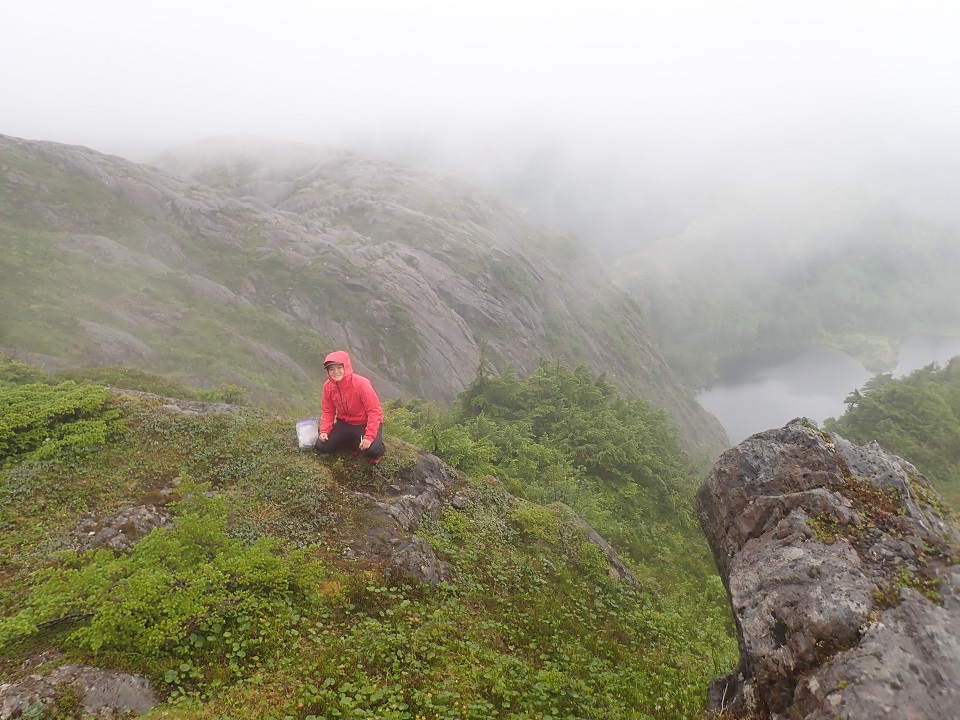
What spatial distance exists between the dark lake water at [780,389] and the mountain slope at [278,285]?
41.9 meters

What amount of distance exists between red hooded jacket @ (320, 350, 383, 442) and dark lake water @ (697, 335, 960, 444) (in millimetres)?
129817

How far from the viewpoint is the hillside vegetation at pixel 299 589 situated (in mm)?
6070

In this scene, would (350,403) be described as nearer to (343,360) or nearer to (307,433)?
(343,360)

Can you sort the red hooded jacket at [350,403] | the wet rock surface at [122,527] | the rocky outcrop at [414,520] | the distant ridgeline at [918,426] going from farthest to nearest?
the distant ridgeline at [918,426], the red hooded jacket at [350,403], the rocky outcrop at [414,520], the wet rock surface at [122,527]

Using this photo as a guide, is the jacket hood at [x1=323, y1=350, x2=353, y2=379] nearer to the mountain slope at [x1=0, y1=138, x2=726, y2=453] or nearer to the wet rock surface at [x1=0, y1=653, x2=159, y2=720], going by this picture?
the wet rock surface at [x1=0, y1=653, x2=159, y2=720]

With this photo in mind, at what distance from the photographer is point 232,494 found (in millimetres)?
9711

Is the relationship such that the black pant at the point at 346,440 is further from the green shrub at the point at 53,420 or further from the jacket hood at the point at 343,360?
the green shrub at the point at 53,420

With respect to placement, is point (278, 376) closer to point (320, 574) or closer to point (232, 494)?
point (232, 494)

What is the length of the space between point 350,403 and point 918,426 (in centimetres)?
4029

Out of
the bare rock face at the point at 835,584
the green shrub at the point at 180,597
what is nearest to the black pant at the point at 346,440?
the green shrub at the point at 180,597

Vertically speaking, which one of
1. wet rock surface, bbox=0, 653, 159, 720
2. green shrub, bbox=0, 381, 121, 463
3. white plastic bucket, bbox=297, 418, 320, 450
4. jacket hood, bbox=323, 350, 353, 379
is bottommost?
wet rock surface, bbox=0, 653, 159, 720

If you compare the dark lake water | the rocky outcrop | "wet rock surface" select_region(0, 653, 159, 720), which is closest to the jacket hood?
the rocky outcrop

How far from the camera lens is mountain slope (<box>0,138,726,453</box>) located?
37.0m

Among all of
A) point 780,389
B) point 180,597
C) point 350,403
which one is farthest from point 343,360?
point 780,389
